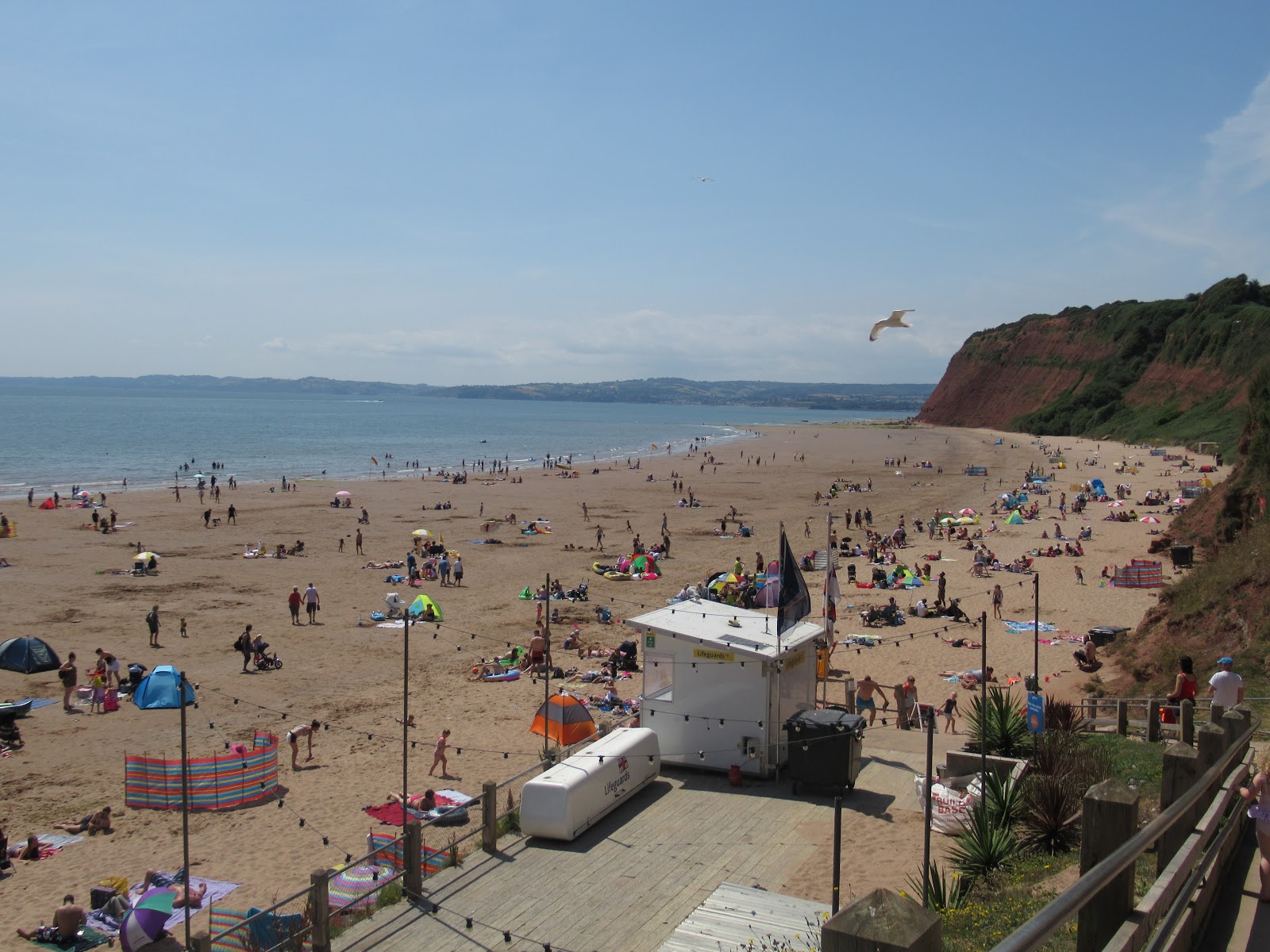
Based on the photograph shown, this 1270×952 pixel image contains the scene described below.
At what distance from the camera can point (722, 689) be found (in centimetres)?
1324

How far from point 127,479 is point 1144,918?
7547 cm

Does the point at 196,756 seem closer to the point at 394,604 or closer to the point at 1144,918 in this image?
the point at 394,604

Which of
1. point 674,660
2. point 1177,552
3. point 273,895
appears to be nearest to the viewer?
point 273,895

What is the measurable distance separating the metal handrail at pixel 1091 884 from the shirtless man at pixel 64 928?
11650mm

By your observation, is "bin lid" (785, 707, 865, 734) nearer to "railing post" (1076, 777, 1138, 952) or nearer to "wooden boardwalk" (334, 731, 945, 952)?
"wooden boardwalk" (334, 731, 945, 952)

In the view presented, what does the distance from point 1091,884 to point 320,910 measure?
7673 mm

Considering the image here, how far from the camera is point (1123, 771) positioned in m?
10.1

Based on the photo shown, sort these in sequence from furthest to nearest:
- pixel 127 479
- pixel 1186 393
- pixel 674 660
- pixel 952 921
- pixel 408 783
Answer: pixel 1186 393
pixel 127 479
pixel 408 783
pixel 674 660
pixel 952 921

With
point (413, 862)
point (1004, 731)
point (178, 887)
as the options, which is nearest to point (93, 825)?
point (178, 887)

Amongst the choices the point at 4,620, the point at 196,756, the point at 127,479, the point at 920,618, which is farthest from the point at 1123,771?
the point at 127,479

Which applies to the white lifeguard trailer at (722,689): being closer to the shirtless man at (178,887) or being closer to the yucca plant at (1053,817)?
the yucca plant at (1053,817)

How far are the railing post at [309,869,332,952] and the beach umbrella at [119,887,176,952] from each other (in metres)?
3.01

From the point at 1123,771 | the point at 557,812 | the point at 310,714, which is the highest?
the point at 1123,771

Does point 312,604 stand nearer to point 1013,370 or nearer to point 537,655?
point 537,655
